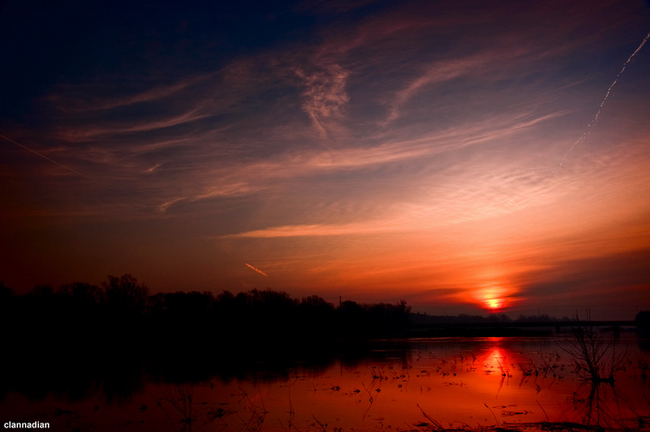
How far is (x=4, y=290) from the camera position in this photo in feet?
265

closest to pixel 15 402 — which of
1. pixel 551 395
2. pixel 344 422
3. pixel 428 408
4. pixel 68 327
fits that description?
pixel 344 422

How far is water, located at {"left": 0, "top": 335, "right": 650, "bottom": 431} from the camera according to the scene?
1827cm

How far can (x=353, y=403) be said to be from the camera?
72.8 feet

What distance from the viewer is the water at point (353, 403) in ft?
59.9

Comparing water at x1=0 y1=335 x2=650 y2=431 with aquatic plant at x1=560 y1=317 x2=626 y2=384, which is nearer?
water at x1=0 y1=335 x2=650 y2=431

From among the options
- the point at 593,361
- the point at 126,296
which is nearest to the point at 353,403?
the point at 593,361

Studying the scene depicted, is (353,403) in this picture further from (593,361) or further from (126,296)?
(126,296)

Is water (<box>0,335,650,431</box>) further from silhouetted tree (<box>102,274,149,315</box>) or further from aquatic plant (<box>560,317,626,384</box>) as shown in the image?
silhouetted tree (<box>102,274,149,315</box>)

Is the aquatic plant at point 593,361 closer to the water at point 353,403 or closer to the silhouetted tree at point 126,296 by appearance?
the water at point 353,403

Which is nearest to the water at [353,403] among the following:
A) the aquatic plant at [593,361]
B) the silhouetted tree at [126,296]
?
the aquatic plant at [593,361]

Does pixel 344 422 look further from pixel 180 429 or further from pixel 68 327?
pixel 68 327

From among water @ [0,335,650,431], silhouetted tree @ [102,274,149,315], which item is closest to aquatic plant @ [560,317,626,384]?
water @ [0,335,650,431]

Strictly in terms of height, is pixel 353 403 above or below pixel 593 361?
below

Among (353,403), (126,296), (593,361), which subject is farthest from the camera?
(126,296)
